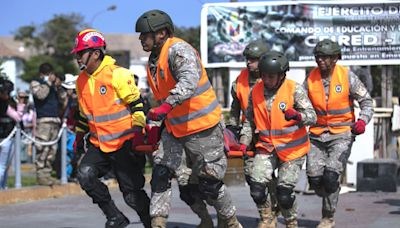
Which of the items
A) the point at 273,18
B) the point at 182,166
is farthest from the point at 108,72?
the point at 273,18

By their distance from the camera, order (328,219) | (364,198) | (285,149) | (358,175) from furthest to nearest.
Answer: (358,175)
(364,198)
(328,219)
(285,149)

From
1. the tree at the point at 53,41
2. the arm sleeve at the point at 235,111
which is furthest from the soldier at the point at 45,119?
the tree at the point at 53,41

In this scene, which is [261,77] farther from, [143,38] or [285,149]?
[143,38]

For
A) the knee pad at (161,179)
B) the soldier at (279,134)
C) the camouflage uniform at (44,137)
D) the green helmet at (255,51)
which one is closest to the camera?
the knee pad at (161,179)

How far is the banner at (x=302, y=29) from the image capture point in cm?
1631

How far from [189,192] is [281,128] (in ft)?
3.51

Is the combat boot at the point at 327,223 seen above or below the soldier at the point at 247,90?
below

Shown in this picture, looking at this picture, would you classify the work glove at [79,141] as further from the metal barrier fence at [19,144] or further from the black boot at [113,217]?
the metal barrier fence at [19,144]

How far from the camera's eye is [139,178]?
839cm

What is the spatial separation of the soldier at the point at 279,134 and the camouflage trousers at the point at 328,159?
28.3 inches

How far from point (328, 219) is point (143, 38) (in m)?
3.02

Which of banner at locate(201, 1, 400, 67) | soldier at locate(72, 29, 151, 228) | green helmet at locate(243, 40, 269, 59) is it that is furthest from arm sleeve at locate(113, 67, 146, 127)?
banner at locate(201, 1, 400, 67)

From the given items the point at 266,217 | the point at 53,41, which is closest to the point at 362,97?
the point at 266,217

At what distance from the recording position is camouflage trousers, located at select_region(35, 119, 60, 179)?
45.5ft
